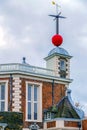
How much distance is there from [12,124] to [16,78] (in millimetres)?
4505

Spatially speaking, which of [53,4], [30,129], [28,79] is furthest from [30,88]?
[53,4]

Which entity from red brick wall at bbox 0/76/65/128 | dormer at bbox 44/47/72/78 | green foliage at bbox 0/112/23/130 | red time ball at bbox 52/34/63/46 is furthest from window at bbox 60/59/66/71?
green foliage at bbox 0/112/23/130

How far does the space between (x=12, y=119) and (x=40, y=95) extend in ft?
15.6

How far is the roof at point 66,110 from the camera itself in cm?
4122

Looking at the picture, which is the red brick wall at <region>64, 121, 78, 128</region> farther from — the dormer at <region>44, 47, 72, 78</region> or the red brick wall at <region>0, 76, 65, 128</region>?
the dormer at <region>44, 47, 72, 78</region>

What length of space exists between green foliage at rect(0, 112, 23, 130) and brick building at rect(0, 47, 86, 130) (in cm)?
175

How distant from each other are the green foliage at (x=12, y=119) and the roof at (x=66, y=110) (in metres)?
3.35

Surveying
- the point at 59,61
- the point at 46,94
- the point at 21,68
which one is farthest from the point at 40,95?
the point at 59,61

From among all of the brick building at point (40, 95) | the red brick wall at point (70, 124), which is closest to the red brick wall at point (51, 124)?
the brick building at point (40, 95)

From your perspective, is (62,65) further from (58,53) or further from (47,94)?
(47,94)

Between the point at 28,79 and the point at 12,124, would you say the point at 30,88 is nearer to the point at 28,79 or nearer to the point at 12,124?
the point at 28,79

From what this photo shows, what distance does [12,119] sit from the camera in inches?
1561

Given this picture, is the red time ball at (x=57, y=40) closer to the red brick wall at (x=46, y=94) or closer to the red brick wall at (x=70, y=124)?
the red brick wall at (x=46, y=94)

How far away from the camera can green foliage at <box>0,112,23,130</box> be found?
1548 inches
